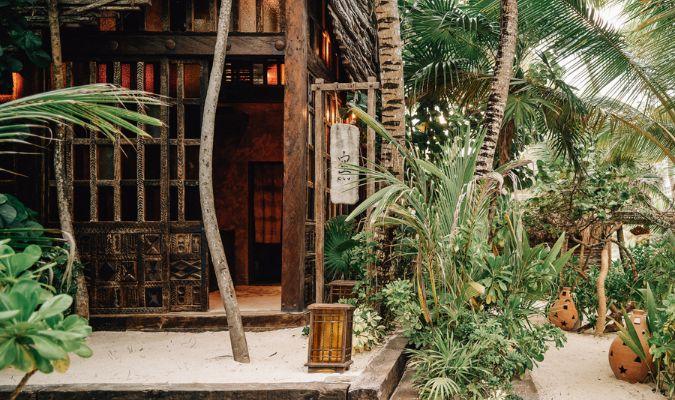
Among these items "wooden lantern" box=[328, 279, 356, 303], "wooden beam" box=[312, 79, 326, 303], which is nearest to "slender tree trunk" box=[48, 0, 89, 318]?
"wooden beam" box=[312, 79, 326, 303]

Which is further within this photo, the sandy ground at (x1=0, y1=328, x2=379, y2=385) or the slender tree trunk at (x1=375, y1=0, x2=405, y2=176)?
the slender tree trunk at (x1=375, y1=0, x2=405, y2=176)

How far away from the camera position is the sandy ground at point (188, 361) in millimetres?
5105

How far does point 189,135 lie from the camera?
7543 mm

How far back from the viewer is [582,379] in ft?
20.6

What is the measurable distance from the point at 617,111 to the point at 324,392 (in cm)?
609

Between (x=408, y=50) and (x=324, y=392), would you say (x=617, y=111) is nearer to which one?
(x=408, y=50)

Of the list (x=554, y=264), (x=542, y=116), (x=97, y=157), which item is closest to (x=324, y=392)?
(x=554, y=264)

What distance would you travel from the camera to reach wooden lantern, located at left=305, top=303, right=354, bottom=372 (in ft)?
17.1

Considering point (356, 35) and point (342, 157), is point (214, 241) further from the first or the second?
point (356, 35)

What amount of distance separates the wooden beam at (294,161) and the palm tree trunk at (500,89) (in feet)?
6.27

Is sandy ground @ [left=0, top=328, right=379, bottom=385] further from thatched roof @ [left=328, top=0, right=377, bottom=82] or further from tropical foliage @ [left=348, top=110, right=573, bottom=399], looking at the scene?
thatched roof @ [left=328, top=0, right=377, bottom=82]

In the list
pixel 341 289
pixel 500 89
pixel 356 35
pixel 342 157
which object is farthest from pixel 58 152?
pixel 356 35

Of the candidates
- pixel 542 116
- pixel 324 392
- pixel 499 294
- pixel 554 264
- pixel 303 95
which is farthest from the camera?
pixel 542 116

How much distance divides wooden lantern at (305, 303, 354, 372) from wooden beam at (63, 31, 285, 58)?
3.28 meters
